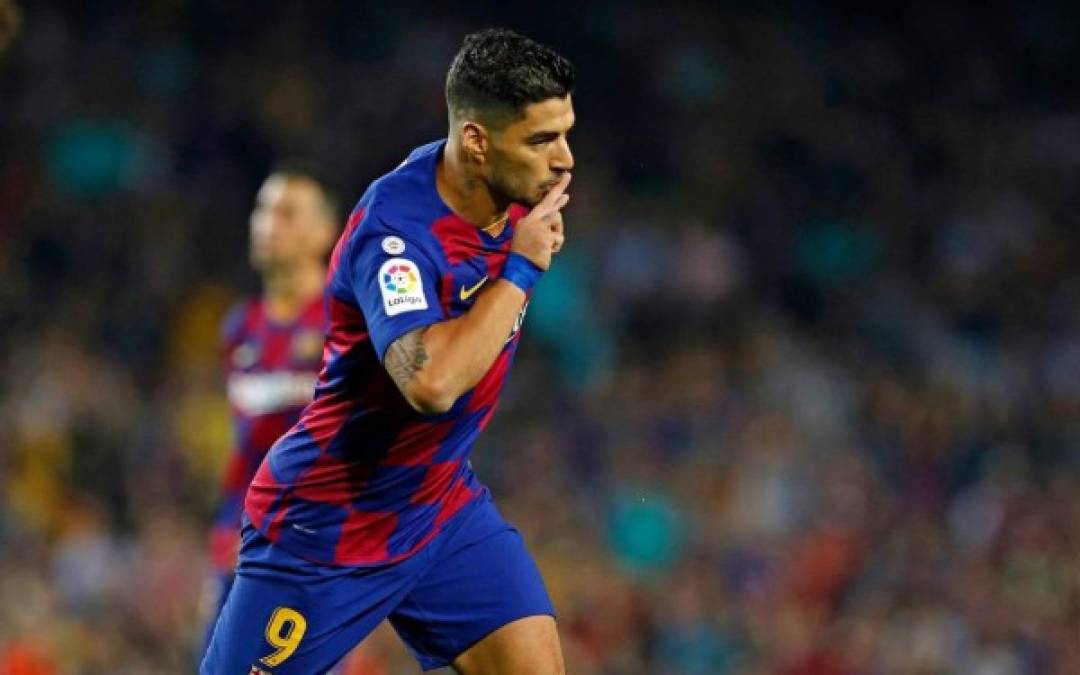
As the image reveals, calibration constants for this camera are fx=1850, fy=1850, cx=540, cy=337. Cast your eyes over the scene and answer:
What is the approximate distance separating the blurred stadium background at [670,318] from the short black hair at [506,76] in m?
4.67

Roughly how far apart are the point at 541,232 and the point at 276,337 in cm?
303

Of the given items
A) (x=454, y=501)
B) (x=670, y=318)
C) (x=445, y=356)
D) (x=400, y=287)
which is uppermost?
(x=400, y=287)

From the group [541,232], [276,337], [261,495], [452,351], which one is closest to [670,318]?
[276,337]

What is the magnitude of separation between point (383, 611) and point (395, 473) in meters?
0.38

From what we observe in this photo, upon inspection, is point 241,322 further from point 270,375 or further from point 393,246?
point 393,246

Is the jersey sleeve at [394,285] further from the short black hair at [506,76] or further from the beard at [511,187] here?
the short black hair at [506,76]

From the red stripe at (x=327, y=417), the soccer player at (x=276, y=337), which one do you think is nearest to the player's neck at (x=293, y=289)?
the soccer player at (x=276, y=337)

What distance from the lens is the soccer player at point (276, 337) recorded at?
22.7 feet

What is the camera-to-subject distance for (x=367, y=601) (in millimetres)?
4723

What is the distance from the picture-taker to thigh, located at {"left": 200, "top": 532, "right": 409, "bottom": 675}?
185 inches

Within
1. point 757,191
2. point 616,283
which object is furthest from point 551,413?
point 757,191

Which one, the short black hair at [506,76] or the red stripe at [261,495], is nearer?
the short black hair at [506,76]

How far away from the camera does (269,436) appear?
692 centimetres

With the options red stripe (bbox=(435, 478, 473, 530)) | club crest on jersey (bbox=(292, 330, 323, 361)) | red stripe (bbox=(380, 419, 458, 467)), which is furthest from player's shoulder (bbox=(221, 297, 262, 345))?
red stripe (bbox=(380, 419, 458, 467))
